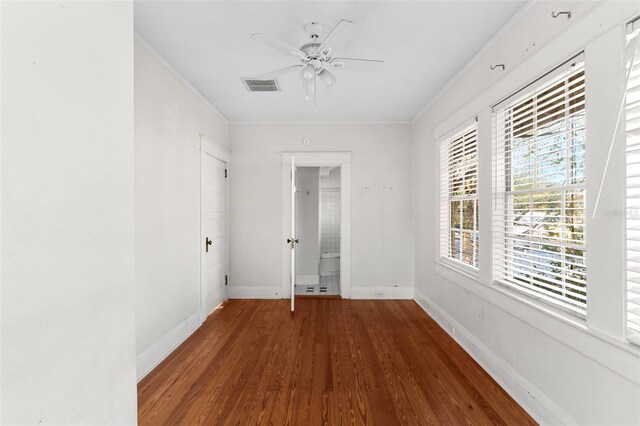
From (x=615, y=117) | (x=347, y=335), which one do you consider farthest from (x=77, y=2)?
(x=347, y=335)

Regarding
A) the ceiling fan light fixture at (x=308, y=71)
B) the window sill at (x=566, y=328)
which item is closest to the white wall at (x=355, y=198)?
the window sill at (x=566, y=328)

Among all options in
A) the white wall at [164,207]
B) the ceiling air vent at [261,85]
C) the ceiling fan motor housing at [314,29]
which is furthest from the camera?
the ceiling air vent at [261,85]

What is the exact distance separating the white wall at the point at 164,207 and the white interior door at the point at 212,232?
123 mm

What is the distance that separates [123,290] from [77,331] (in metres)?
0.17

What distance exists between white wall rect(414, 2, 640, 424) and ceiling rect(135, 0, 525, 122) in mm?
314

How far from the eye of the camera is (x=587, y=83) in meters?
1.61

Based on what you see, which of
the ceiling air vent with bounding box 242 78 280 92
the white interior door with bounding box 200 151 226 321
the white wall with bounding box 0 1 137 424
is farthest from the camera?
the white interior door with bounding box 200 151 226 321

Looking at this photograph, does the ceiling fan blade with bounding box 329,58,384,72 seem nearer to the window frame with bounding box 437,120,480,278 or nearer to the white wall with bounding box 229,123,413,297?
the window frame with bounding box 437,120,480,278

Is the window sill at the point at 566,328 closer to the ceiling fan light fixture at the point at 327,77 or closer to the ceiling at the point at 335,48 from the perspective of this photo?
the ceiling at the point at 335,48

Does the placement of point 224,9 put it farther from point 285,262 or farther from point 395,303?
Result: point 395,303

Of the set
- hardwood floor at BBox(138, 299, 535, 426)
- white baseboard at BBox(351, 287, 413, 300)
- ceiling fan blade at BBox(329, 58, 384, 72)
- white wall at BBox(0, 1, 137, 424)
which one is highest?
ceiling fan blade at BBox(329, 58, 384, 72)

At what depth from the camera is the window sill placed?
4.62ft

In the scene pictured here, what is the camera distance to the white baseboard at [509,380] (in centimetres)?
185

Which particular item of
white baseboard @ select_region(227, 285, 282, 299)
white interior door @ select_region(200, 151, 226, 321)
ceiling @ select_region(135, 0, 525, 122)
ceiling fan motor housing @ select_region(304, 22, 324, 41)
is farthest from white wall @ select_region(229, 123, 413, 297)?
ceiling fan motor housing @ select_region(304, 22, 324, 41)
